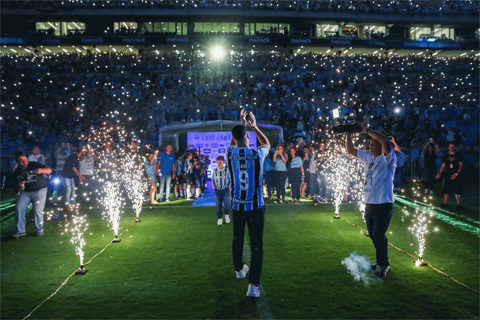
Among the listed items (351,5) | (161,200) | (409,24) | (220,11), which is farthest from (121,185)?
(409,24)

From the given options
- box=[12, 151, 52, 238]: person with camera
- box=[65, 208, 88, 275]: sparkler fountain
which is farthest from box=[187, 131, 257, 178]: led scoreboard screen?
box=[12, 151, 52, 238]: person with camera

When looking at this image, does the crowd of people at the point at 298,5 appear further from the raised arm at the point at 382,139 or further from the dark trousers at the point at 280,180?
the raised arm at the point at 382,139

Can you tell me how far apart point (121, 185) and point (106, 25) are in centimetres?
3248

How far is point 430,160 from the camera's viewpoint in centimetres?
1288

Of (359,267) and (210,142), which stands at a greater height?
(210,142)

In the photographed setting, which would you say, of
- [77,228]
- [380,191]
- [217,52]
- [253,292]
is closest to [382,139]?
[380,191]

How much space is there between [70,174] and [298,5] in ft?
119

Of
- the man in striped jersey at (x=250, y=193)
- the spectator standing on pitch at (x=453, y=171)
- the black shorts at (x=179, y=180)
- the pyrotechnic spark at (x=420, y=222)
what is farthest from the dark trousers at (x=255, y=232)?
the black shorts at (x=179, y=180)

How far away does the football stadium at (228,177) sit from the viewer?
4551mm

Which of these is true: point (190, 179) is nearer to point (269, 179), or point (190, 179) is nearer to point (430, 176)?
point (269, 179)

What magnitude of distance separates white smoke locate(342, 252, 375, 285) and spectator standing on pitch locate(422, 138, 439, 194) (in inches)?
326

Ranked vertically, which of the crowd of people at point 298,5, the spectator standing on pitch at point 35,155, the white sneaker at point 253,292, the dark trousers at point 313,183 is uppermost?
the crowd of people at point 298,5

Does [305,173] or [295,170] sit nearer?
[295,170]

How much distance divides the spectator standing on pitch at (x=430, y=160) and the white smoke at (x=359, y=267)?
828 cm
